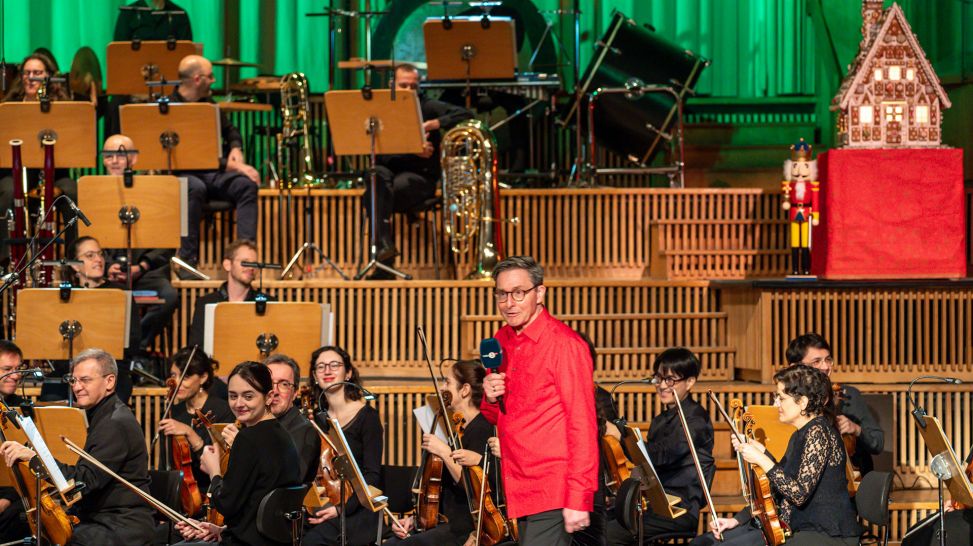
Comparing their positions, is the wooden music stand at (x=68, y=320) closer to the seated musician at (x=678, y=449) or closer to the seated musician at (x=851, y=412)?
the seated musician at (x=678, y=449)

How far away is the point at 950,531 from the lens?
552 centimetres

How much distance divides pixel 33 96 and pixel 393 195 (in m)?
2.05

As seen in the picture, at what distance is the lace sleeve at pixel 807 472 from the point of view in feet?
15.9

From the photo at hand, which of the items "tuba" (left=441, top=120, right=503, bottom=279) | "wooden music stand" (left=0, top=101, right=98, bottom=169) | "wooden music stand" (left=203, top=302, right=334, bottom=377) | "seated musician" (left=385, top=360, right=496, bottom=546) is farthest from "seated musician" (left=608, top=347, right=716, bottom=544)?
"wooden music stand" (left=0, top=101, right=98, bottom=169)

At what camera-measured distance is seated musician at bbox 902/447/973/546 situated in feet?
18.0

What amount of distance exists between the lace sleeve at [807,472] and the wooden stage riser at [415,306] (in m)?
2.31

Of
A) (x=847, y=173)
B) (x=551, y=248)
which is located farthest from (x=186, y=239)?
(x=847, y=173)

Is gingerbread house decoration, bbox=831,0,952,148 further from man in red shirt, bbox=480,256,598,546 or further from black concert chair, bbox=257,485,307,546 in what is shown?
black concert chair, bbox=257,485,307,546

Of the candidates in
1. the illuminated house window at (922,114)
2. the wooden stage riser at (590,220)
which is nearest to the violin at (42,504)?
the wooden stage riser at (590,220)

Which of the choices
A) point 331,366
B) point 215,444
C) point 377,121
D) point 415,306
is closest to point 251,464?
point 215,444

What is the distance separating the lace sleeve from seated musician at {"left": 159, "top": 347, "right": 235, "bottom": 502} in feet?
7.64

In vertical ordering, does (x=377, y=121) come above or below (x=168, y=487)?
above

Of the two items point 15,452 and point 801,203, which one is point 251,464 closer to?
point 15,452

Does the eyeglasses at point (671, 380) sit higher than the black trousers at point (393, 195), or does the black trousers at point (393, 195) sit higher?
the black trousers at point (393, 195)
